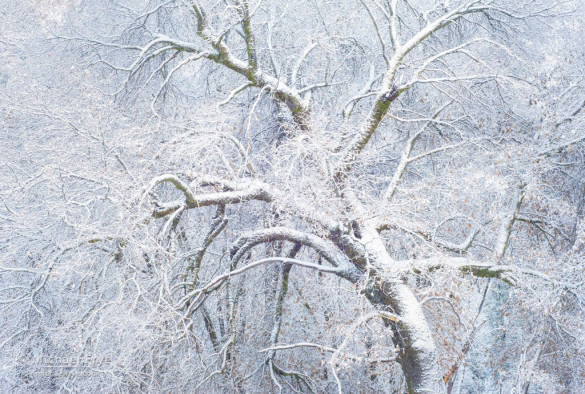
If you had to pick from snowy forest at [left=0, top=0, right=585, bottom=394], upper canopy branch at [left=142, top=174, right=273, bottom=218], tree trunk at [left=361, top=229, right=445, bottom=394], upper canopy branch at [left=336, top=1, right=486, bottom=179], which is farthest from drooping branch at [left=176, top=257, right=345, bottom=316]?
upper canopy branch at [left=336, top=1, right=486, bottom=179]

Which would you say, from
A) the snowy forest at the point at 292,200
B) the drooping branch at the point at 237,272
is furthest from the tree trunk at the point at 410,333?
the drooping branch at the point at 237,272

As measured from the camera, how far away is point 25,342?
734cm

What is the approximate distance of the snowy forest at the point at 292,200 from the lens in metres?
6.26

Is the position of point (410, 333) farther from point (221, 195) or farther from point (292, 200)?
point (221, 195)

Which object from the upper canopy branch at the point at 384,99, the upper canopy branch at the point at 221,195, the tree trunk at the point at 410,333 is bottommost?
the tree trunk at the point at 410,333

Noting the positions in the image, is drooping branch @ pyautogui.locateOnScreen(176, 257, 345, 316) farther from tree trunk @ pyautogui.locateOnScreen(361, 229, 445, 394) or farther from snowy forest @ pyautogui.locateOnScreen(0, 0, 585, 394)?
tree trunk @ pyautogui.locateOnScreen(361, 229, 445, 394)

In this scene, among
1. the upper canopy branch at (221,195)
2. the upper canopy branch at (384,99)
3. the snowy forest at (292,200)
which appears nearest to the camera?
the snowy forest at (292,200)

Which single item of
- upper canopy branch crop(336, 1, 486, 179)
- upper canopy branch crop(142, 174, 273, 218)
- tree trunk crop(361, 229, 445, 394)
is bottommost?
tree trunk crop(361, 229, 445, 394)

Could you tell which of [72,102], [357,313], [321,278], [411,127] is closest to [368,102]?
[411,127]

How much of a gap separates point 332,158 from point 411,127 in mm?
4501

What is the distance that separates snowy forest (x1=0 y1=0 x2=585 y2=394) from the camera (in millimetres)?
6262

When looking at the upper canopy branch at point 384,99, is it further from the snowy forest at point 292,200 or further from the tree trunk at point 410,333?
the tree trunk at point 410,333

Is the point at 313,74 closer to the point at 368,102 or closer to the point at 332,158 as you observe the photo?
the point at 368,102

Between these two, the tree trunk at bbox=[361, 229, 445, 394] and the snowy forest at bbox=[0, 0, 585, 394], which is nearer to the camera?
the snowy forest at bbox=[0, 0, 585, 394]
